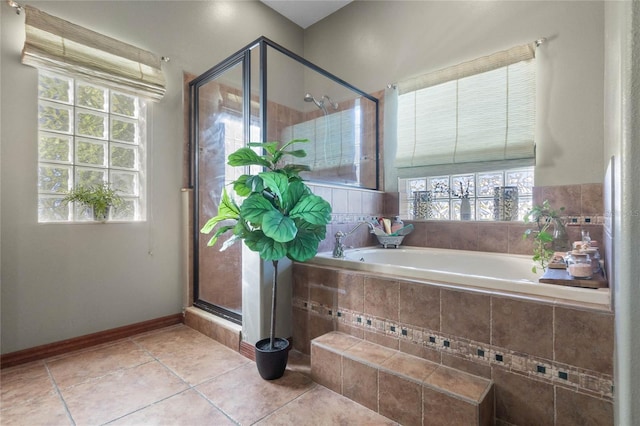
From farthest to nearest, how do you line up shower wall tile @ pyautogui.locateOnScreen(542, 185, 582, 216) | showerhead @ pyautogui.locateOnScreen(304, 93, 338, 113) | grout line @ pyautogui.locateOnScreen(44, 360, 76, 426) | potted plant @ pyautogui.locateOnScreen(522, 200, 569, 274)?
1. showerhead @ pyautogui.locateOnScreen(304, 93, 338, 113)
2. shower wall tile @ pyautogui.locateOnScreen(542, 185, 582, 216)
3. potted plant @ pyautogui.locateOnScreen(522, 200, 569, 274)
4. grout line @ pyautogui.locateOnScreen(44, 360, 76, 426)

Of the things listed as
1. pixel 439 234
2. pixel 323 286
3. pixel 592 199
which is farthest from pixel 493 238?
pixel 323 286

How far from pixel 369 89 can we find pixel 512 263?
214 cm

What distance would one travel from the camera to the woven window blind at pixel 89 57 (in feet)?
6.07

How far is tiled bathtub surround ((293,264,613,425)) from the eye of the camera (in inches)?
42.4

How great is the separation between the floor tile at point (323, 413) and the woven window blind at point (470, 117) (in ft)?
6.58

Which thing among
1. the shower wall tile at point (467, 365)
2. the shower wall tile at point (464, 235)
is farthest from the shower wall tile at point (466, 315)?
the shower wall tile at point (464, 235)

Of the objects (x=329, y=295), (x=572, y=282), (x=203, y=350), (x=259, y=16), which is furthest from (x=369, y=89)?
(x=203, y=350)

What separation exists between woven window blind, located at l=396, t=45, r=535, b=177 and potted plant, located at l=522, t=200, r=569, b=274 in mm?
390

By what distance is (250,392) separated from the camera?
5.17ft

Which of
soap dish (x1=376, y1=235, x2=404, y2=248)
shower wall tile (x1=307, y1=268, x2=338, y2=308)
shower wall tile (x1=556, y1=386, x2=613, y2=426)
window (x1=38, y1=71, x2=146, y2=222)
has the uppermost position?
window (x1=38, y1=71, x2=146, y2=222)

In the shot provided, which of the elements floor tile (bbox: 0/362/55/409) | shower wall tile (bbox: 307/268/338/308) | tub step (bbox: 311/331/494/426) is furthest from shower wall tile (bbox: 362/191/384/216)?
floor tile (bbox: 0/362/55/409)

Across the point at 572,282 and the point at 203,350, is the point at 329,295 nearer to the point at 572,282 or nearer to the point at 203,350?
the point at 203,350

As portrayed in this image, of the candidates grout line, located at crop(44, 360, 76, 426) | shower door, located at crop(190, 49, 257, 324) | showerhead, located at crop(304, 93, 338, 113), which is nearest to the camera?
grout line, located at crop(44, 360, 76, 426)

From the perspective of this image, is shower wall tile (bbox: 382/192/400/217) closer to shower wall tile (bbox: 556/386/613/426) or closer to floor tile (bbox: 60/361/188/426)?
shower wall tile (bbox: 556/386/613/426)
